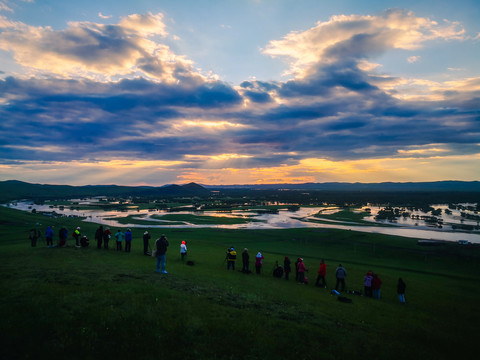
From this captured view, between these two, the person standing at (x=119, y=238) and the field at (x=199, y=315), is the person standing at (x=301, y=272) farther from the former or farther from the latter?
the person standing at (x=119, y=238)

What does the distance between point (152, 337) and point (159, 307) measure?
2.49m

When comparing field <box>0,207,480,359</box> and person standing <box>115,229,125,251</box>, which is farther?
person standing <box>115,229,125,251</box>

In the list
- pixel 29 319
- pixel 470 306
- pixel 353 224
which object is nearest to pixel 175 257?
pixel 29 319

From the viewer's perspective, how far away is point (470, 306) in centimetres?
2217

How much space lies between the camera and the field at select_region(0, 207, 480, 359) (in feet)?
35.9

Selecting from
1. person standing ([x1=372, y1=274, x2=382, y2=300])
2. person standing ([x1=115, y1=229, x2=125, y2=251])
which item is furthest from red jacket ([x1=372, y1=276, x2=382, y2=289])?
person standing ([x1=115, y1=229, x2=125, y2=251])

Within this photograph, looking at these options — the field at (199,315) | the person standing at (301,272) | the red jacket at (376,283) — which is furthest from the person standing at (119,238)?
the red jacket at (376,283)

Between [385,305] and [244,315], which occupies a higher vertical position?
[244,315]

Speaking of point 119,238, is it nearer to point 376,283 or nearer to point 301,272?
point 301,272

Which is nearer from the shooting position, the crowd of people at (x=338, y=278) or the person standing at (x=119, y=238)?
the crowd of people at (x=338, y=278)

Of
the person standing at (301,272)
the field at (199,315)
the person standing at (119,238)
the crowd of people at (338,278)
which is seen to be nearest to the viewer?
the field at (199,315)

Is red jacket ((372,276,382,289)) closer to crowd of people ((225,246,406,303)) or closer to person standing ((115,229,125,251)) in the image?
crowd of people ((225,246,406,303))

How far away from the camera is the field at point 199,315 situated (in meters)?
10.9

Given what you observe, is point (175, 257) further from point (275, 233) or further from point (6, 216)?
point (6, 216)
